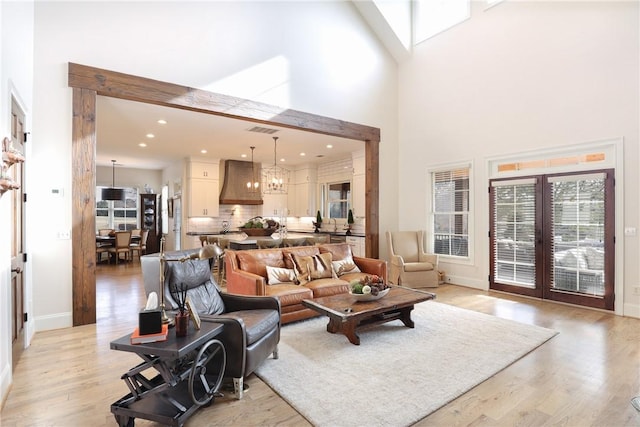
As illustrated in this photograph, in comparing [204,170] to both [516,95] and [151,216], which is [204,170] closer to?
[151,216]

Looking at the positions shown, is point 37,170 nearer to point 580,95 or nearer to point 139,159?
point 139,159

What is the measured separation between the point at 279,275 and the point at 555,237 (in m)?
4.24

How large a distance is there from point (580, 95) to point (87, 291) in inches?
281

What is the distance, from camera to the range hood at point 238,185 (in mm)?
9719

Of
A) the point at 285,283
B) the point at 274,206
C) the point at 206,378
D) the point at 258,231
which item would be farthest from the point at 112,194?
the point at 206,378

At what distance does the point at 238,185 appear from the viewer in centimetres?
986

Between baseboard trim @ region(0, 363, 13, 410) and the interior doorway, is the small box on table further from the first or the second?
the interior doorway

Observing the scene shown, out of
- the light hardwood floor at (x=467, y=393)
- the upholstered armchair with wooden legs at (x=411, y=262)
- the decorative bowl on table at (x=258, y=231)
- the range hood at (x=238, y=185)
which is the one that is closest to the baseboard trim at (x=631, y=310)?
the light hardwood floor at (x=467, y=393)

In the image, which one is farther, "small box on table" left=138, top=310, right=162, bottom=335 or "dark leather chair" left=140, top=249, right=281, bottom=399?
"dark leather chair" left=140, top=249, right=281, bottom=399

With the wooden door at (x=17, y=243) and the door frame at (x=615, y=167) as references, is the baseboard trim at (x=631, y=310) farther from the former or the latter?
the wooden door at (x=17, y=243)

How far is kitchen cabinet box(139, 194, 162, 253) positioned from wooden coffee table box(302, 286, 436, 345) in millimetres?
9839

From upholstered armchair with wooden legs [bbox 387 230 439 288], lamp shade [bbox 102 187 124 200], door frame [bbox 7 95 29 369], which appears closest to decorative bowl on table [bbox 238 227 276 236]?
upholstered armchair with wooden legs [bbox 387 230 439 288]

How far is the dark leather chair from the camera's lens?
2.47m

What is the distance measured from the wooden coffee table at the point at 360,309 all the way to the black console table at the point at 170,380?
126cm
